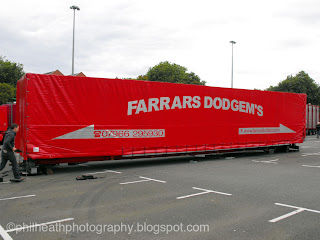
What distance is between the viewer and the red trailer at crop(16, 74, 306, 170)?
10312mm

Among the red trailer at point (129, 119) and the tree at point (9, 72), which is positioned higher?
the tree at point (9, 72)

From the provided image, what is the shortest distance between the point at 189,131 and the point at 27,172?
273 inches

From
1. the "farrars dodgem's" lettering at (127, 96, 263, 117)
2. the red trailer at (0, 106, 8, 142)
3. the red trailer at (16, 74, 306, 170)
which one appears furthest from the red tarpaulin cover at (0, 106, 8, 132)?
the "farrars dodgem's" lettering at (127, 96, 263, 117)

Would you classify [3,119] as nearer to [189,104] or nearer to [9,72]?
[189,104]

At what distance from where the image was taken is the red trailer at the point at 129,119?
406 inches

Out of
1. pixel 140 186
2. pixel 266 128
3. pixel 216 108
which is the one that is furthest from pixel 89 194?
pixel 266 128

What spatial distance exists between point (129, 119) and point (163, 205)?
592cm

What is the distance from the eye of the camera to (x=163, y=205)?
650cm

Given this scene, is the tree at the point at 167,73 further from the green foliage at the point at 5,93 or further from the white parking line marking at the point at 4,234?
the white parking line marking at the point at 4,234

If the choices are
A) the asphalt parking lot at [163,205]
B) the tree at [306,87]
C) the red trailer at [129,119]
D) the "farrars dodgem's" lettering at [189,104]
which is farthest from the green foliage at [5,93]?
the tree at [306,87]

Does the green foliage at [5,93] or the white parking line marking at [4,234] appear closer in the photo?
the white parking line marking at [4,234]

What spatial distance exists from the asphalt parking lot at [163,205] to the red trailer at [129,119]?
3.67 ft

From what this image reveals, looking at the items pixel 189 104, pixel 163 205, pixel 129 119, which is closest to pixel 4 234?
pixel 163 205

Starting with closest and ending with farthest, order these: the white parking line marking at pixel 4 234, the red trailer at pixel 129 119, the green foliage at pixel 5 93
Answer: the white parking line marking at pixel 4 234
the red trailer at pixel 129 119
the green foliage at pixel 5 93
